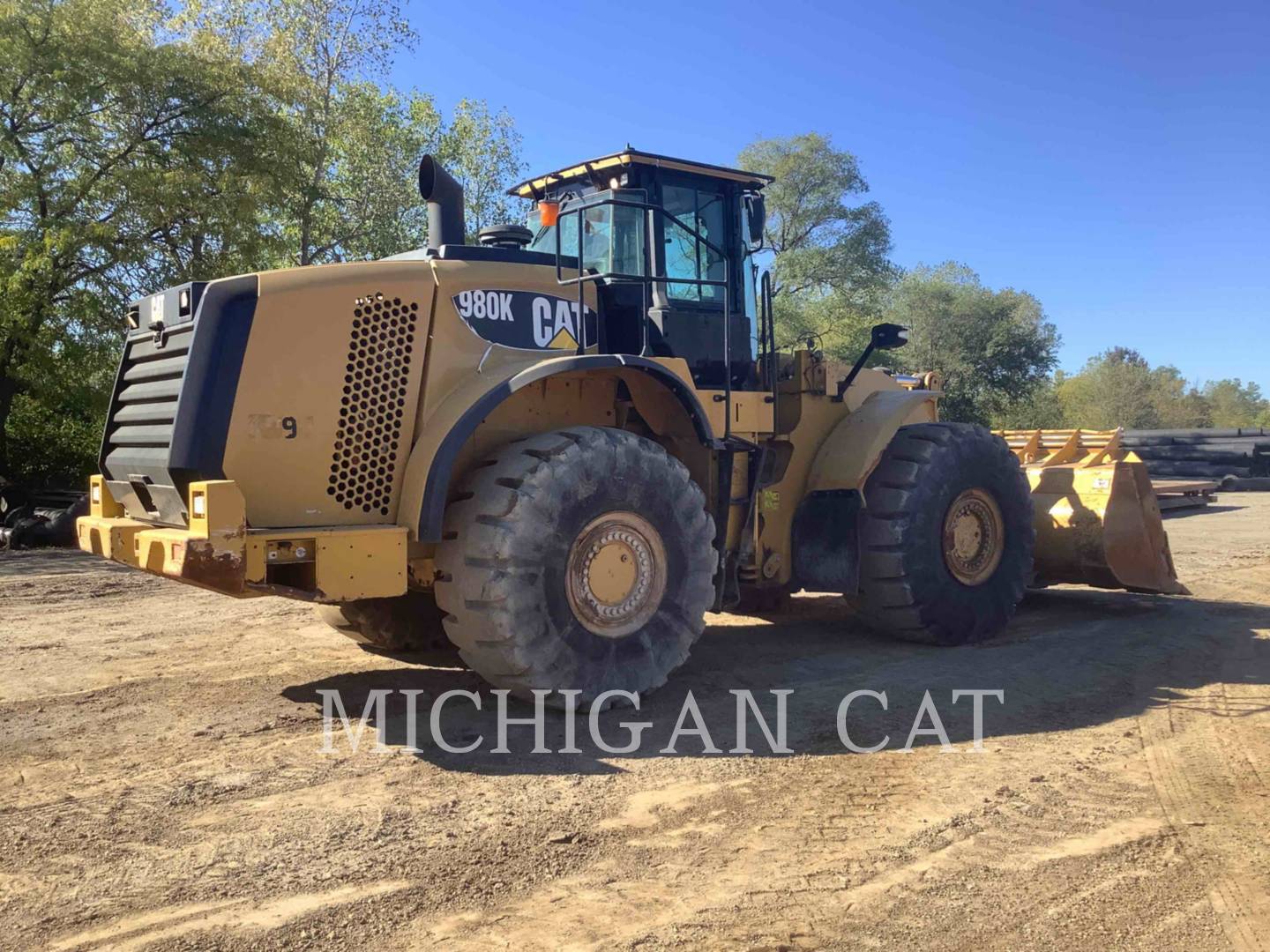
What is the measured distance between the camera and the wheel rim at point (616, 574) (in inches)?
206

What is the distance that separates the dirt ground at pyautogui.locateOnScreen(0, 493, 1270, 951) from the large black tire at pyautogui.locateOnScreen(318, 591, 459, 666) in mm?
168

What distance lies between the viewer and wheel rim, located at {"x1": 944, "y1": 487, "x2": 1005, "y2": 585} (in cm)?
723

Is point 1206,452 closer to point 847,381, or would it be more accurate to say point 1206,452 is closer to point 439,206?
point 847,381

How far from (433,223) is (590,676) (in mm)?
2734

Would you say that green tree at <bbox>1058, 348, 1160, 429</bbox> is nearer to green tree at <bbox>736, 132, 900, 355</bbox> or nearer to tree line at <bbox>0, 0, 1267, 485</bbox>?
green tree at <bbox>736, 132, 900, 355</bbox>

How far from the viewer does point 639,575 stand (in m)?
5.48

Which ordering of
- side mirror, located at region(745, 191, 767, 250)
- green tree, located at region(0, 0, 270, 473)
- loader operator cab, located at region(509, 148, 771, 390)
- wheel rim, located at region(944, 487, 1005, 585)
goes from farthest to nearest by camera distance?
green tree, located at region(0, 0, 270, 473) → wheel rim, located at region(944, 487, 1005, 585) → side mirror, located at region(745, 191, 767, 250) → loader operator cab, located at region(509, 148, 771, 390)

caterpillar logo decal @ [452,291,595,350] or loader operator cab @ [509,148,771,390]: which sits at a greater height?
loader operator cab @ [509,148,771,390]

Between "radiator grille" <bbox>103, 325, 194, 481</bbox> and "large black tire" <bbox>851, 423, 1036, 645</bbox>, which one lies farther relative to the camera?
"large black tire" <bbox>851, 423, 1036, 645</bbox>

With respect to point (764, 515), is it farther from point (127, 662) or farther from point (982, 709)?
point (127, 662)

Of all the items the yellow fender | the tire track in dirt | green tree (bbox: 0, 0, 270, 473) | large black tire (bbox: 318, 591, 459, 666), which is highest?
green tree (bbox: 0, 0, 270, 473)

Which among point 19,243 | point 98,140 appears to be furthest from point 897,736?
point 98,140

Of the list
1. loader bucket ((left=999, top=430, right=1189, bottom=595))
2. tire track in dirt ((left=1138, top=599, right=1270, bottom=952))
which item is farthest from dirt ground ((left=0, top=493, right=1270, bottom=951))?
loader bucket ((left=999, top=430, right=1189, bottom=595))

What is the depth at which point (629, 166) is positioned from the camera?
259 inches
